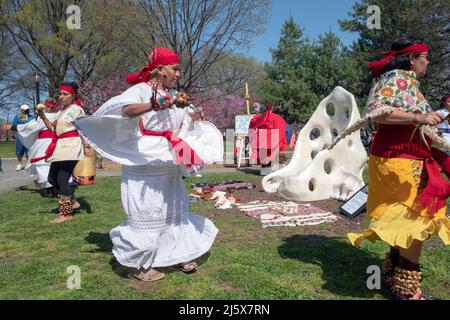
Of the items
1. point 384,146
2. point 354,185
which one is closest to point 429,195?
point 384,146

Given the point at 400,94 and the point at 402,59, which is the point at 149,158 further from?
the point at 402,59

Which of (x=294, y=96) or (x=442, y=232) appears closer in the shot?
(x=442, y=232)

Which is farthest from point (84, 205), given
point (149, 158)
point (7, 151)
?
point (7, 151)

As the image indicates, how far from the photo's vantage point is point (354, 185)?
7.27 metres

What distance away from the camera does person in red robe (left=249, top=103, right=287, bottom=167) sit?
1103 cm

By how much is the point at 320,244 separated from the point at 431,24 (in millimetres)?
24237

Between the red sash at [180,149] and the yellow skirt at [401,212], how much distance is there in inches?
56.8

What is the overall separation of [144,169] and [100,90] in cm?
1775

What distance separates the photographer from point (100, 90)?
65.7ft

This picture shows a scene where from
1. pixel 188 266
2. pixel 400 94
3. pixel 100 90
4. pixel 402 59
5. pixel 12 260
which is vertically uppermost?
pixel 100 90

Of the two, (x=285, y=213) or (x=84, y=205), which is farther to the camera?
(x=84, y=205)

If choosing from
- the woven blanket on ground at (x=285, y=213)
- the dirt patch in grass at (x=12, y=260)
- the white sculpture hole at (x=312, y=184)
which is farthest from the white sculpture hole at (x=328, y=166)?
the dirt patch in grass at (x=12, y=260)

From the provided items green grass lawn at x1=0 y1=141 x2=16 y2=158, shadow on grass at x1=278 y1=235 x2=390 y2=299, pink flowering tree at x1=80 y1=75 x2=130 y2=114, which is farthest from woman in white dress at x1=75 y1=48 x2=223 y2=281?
green grass lawn at x1=0 y1=141 x2=16 y2=158
